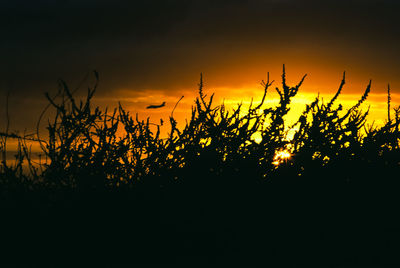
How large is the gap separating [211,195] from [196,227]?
291 millimetres

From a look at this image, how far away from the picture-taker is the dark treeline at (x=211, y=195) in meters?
4.65

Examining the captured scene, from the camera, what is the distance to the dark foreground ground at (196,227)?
4.58 meters

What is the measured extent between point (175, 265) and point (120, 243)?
52 centimetres

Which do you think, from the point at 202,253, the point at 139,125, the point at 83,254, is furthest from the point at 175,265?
the point at 139,125

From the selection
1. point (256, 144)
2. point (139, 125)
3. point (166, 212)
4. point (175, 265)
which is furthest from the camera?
point (139, 125)

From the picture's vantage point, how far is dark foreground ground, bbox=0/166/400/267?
4.58 metres

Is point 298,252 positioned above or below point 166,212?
below

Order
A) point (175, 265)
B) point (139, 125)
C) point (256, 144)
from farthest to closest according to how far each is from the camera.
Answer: point (139, 125), point (256, 144), point (175, 265)

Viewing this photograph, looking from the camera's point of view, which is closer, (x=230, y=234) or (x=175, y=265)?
(x=175, y=265)

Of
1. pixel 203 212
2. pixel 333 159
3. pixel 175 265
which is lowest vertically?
pixel 175 265

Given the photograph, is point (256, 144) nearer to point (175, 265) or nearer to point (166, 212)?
point (166, 212)

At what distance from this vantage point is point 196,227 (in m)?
4.68

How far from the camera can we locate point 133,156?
212 inches

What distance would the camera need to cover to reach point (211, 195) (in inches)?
188
